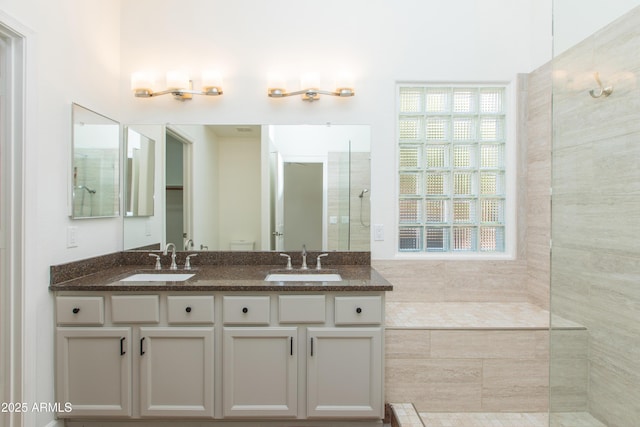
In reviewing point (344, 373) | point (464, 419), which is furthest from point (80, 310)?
point (464, 419)

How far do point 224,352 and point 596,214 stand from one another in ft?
5.98

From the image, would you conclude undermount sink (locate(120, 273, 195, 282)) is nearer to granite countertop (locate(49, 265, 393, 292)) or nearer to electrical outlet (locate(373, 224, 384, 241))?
granite countertop (locate(49, 265, 393, 292))

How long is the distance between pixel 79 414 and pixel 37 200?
1.13 meters

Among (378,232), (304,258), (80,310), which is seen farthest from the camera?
(378,232)

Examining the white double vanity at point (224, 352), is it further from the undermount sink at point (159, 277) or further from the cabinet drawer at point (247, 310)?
the undermount sink at point (159, 277)

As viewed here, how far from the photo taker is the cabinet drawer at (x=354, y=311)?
1.93 m

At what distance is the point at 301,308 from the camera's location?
1932 millimetres

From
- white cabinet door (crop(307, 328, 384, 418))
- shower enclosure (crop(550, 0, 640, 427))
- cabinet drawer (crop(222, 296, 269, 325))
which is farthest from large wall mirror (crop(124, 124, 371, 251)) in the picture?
shower enclosure (crop(550, 0, 640, 427))

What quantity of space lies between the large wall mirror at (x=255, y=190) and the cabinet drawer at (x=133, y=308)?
25.5 inches

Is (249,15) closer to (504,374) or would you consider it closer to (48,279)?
(48,279)

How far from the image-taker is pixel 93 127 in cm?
222

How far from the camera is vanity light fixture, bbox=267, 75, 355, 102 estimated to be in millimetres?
2484

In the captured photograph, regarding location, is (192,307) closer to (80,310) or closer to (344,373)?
(80,310)

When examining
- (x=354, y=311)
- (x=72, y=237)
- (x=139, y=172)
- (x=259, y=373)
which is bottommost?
(x=259, y=373)
